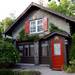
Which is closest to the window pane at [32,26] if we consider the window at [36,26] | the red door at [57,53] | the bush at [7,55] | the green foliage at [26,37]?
the window at [36,26]

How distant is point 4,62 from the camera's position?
80.5ft

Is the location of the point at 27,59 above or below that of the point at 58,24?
below

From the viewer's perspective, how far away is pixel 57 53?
23828 millimetres

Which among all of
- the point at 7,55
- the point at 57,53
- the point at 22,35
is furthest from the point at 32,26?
the point at 57,53

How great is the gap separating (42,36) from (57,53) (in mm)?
3983

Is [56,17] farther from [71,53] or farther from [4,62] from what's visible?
[4,62]

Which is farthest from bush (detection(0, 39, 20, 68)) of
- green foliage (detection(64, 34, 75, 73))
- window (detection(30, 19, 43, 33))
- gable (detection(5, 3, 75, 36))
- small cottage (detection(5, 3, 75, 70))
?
green foliage (detection(64, 34, 75, 73))

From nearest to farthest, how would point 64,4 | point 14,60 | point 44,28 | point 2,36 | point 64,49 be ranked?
point 64,49 < point 14,60 < point 44,28 < point 2,36 < point 64,4

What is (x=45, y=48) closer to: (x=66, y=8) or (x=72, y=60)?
(x=72, y=60)

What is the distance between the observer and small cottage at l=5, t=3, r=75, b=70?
23.8 metres

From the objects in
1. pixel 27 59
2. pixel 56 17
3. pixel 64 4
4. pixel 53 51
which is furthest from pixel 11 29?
pixel 64 4

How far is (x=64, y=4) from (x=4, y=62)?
61.4 ft

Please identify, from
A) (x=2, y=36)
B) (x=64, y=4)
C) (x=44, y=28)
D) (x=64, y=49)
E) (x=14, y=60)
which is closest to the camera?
(x=64, y=49)

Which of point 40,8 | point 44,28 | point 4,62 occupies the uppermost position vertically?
point 40,8
